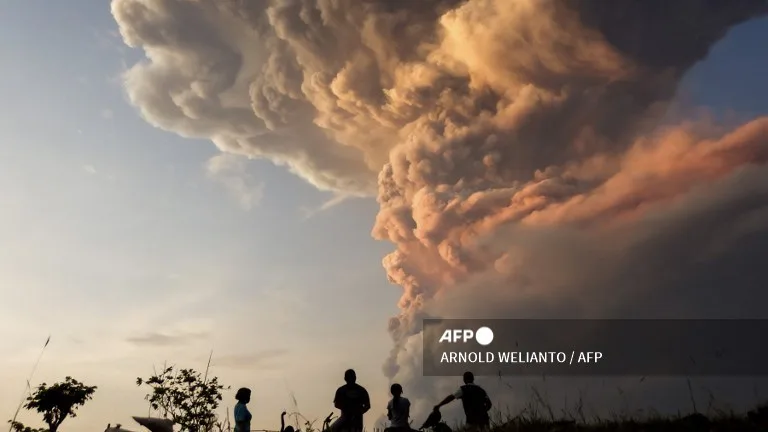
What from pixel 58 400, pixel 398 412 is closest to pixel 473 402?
pixel 398 412

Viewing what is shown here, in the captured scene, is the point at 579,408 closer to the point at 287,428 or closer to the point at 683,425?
the point at 683,425

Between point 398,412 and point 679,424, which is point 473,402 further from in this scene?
point 679,424

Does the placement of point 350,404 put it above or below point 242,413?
above

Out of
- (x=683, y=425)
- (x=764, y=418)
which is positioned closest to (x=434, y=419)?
(x=683, y=425)

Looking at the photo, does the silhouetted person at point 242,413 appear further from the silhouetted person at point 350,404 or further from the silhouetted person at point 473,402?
the silhouetted person at point 473,402

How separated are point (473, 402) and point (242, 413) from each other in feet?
16.6

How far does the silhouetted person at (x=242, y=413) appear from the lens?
535 inches

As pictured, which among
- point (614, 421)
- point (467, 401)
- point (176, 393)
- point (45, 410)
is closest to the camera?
point (614, 421)

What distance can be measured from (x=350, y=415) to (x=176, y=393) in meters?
18.4

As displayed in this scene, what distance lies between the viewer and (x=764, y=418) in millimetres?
10039

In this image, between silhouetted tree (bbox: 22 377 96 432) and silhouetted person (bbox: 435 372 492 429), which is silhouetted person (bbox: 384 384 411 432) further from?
silhouetted tree (bbox: 22 377 96 432)

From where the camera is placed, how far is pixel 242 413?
1361 cm

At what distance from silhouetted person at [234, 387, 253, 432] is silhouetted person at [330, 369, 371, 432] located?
6.73 feet

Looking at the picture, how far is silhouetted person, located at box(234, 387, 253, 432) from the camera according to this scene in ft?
44.5
